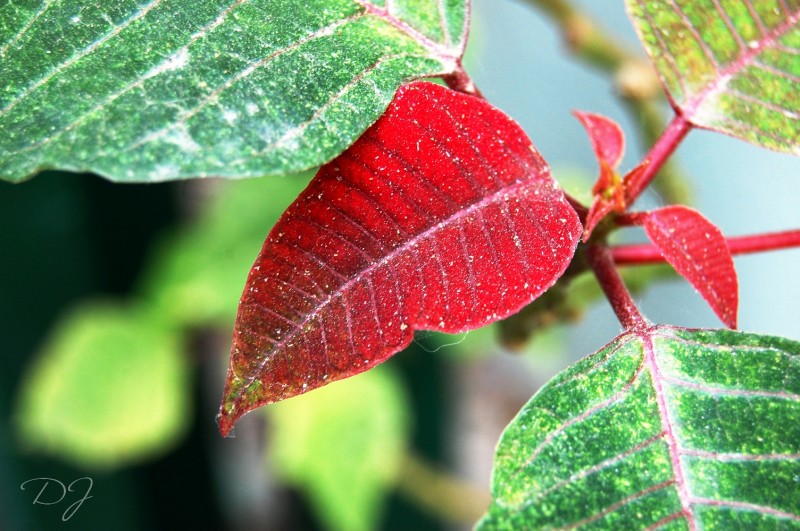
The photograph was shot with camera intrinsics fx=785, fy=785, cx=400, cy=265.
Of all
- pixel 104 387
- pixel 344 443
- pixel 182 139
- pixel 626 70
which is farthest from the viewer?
pixel 104 387

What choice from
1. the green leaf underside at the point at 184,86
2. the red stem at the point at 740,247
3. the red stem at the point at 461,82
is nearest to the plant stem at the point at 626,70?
the red stem at the point at 740,247

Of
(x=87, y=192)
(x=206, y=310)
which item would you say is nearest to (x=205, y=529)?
(x=206, y=310)

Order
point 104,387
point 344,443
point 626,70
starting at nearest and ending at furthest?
point 626,70
point 344,443
point 104,387

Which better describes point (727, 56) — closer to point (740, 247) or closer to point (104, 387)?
point (740, 247)

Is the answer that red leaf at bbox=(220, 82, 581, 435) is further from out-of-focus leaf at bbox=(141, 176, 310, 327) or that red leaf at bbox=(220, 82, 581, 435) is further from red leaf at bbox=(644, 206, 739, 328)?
out-of-focus leaf at bbox=(141, 176, 310, 327)

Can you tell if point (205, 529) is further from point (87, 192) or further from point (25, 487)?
point (87, 192)

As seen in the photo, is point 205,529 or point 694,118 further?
point 205,529

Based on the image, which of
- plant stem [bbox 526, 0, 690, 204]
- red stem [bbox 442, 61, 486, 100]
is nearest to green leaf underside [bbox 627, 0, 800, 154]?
red stem [bbox 442, 61, 486, 100]

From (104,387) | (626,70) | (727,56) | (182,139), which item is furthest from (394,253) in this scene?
(104,387)
